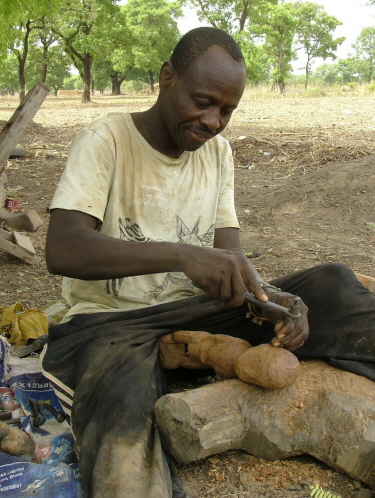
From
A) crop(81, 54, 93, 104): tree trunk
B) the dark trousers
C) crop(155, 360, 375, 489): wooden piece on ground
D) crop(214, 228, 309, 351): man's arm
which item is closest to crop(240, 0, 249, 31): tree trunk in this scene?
crop(81, 54, 93, 104): tree trunk

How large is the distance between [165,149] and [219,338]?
2.74 ft

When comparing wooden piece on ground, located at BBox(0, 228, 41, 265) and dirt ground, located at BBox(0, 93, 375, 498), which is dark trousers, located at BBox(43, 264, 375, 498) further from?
wooden piece on ground, located at BBox(0, 228, 41, 265)

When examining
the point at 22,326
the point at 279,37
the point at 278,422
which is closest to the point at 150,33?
the point at 279,37

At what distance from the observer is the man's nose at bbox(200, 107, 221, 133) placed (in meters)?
2.06

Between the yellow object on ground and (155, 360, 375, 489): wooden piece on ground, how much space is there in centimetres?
141

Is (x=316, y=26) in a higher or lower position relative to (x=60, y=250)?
higher

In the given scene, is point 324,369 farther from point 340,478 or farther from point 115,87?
point 115,87

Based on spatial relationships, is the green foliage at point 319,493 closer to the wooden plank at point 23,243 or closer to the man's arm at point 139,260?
the man's arm at point 139,260

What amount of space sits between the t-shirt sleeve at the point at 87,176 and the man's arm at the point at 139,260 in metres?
0.05

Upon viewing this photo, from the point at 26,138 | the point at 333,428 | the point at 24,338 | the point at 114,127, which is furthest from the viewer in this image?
the point at 26,138

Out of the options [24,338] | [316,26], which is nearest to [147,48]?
[316,26]

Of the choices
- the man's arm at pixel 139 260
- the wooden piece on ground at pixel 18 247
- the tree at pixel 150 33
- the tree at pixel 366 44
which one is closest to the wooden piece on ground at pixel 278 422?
the man's arm at pixel 139 260

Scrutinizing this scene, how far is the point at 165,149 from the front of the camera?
7.49 feet

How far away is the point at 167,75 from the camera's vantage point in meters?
2.15
